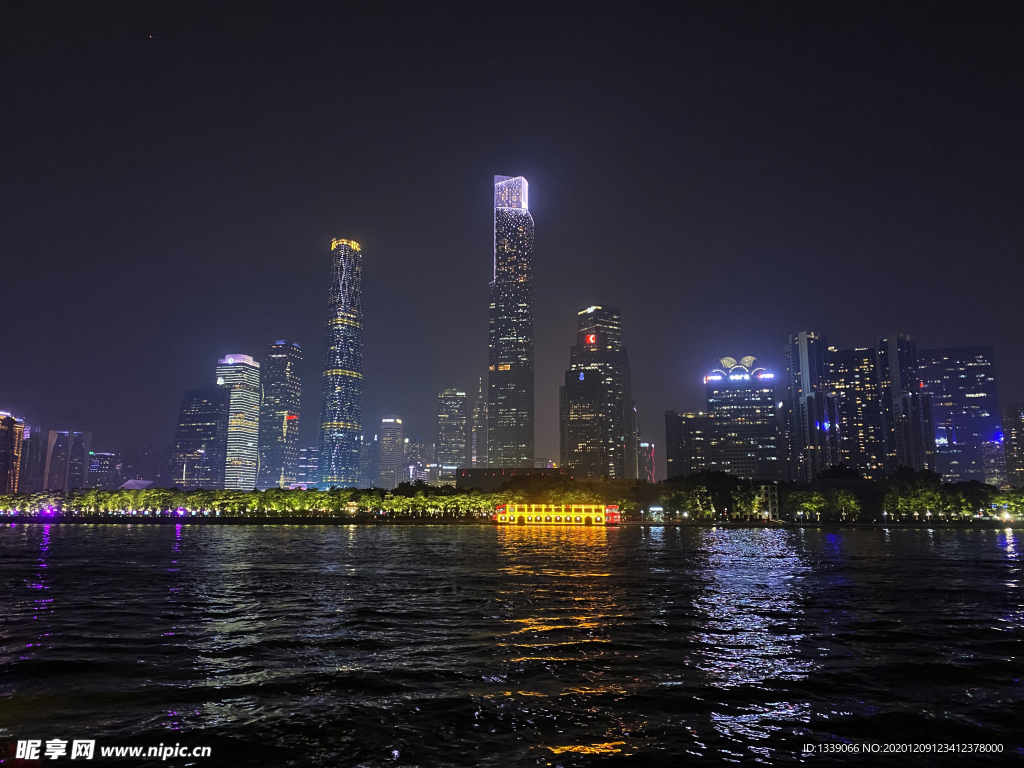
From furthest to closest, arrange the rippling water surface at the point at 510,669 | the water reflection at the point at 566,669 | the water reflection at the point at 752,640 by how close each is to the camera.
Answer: the water reflection at the point at 752,640, the water reflection at the point at 566,669, the rippling water surface at the point at 510,669

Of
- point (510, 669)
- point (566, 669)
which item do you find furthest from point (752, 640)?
point (510, 669)

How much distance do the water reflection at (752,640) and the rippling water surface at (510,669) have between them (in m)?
0.14

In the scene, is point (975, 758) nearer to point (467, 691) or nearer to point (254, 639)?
point (467, 691)

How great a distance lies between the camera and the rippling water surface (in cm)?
1576

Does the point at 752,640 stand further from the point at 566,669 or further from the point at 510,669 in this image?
the point at 510,669

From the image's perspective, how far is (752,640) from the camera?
28297 mm

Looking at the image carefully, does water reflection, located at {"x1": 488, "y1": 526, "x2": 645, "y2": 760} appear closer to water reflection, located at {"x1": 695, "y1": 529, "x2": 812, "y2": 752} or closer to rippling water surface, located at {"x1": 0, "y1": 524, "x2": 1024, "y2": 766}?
rippling water surface, located at {"x1": 0, "y1": 524, "x2": 1024, "y2": 766}

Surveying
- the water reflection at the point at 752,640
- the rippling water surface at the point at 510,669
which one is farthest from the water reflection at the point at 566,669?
the water reflection at the point at 752,640

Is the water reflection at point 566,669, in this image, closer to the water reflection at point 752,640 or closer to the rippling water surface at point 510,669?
the rippling water surface at point 510,669

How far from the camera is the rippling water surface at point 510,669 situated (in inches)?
620

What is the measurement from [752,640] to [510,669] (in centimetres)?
1225

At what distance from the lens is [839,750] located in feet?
49.5

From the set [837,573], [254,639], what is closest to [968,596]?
[837,573]

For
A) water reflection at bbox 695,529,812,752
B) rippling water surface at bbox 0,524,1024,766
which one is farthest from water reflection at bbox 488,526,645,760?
water reflection at bbox 695,529,812,752
